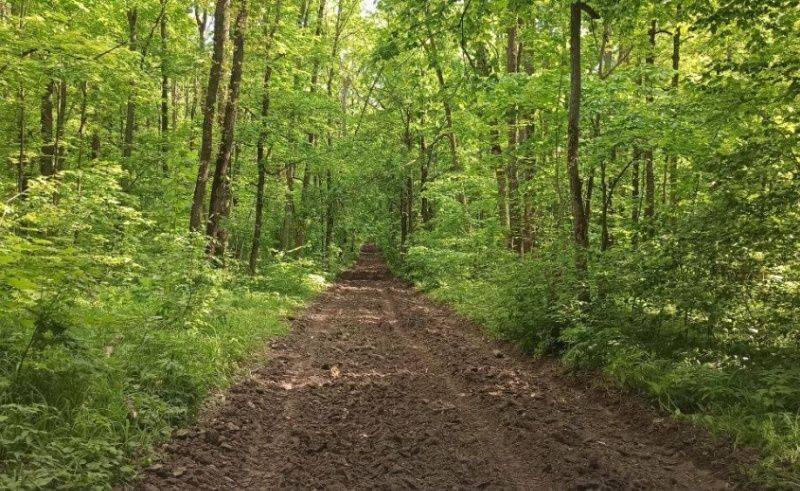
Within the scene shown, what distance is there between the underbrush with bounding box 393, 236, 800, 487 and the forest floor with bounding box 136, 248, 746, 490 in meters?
0.34

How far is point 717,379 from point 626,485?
94.0 inches

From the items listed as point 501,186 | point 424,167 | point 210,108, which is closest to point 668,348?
point 210,108

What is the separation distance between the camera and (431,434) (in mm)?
5801

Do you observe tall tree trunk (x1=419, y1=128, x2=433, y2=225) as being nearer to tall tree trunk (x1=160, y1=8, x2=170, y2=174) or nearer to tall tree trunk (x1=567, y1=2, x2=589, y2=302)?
tall tree trunk (x1=160, y1=8, x2=170, y2=174)

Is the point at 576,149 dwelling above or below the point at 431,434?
above

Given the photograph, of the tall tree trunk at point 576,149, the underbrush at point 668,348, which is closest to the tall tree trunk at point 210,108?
the underbrush at point 668,348

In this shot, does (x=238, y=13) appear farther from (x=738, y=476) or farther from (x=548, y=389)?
(x=738, y=476)

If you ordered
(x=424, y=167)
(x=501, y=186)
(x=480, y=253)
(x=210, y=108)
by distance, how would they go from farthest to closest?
(x=424, y=167) → (x=480, y=253) → (x=501, y=186) → (x=210, y=108)

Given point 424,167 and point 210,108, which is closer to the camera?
point 210,108

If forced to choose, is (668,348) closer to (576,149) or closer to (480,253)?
(576,149)

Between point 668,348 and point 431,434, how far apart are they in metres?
4.07

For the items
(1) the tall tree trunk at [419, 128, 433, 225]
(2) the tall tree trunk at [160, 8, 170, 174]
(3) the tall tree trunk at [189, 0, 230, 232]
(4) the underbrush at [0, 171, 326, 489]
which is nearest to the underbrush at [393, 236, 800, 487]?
(4) the underbrush at [0, 171, 326, 489]

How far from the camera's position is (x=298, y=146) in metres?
18.5

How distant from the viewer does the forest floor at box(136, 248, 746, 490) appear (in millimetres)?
4754
